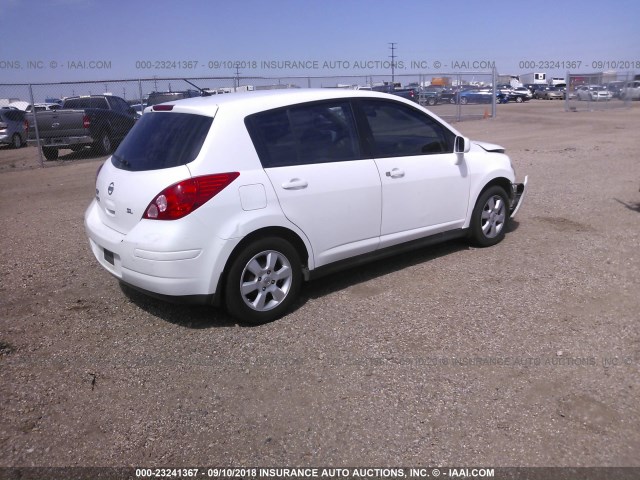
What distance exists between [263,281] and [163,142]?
1.34 metres

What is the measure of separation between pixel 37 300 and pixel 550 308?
441cm

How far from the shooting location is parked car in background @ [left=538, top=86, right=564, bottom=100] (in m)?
54.6

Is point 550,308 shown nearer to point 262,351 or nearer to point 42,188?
point 262,351

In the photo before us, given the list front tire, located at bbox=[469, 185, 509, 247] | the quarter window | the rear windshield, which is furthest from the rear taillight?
front tire, located at bbox=[469, 185, 509, 247]

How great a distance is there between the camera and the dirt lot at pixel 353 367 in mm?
3152

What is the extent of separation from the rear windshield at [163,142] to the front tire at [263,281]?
2.80 feet

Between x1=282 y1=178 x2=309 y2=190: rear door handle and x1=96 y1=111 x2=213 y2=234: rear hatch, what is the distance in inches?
28.1

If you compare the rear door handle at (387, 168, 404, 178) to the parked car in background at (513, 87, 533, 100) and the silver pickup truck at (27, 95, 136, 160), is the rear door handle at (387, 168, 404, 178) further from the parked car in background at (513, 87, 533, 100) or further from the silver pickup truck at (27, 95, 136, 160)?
the parked car in background at (513, 87, 533, 100)

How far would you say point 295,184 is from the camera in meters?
4.65

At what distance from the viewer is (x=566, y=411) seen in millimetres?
3393

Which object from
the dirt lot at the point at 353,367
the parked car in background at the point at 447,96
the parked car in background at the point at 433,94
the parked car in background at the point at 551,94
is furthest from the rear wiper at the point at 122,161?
the parked car in background at the point at 551,94

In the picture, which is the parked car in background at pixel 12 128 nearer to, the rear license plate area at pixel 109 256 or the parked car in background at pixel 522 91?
the rear license plate area at pixel 109 256

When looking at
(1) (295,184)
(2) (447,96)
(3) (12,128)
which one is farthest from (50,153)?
(2) (447,96)

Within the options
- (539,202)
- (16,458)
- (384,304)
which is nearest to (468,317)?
(384,304)
